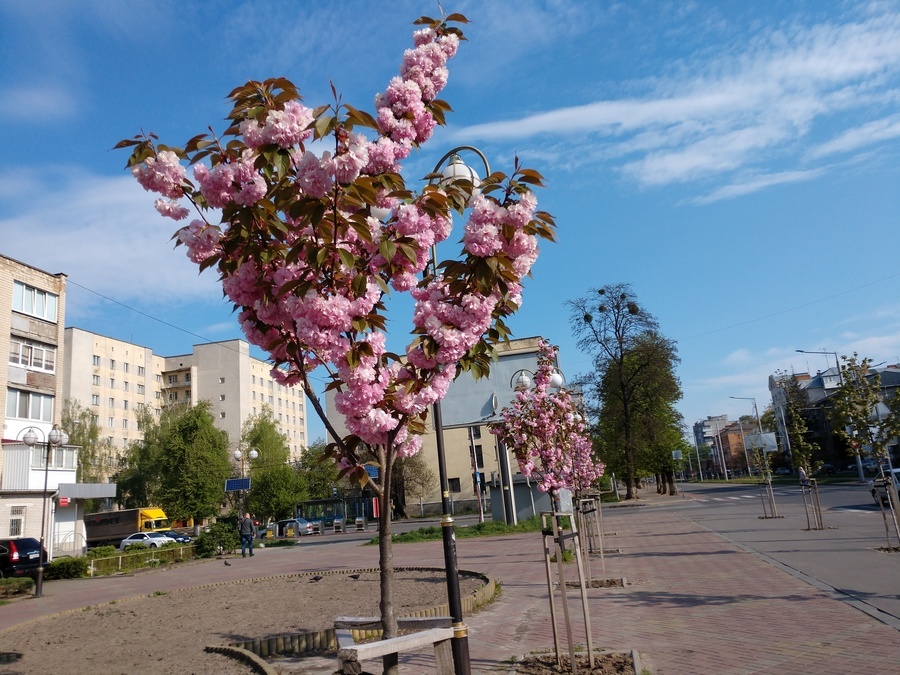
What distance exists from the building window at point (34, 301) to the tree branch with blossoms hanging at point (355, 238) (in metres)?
36.6

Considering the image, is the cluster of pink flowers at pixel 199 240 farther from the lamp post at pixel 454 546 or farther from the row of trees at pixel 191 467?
the row of trees at pixel 191 467

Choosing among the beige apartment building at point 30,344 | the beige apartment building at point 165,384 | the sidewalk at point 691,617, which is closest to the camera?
the sidewalk at point 691,617

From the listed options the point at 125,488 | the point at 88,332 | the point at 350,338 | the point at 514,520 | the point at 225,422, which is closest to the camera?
the point at 350,338

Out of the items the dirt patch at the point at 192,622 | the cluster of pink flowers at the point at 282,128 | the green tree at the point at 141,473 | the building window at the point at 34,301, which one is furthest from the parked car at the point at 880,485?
the green tree at the point at 141,473

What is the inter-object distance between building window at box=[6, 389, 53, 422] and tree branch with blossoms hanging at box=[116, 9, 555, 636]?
119ft

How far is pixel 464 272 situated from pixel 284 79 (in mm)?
1572

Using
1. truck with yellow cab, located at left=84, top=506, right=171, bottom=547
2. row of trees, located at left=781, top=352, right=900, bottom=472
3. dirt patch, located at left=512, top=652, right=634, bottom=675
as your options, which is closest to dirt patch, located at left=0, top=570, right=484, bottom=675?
dirt patch, located at left=512, top=652, right=634, bottom=675

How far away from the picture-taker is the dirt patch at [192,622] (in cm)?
777

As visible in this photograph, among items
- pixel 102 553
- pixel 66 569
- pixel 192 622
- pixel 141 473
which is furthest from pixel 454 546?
pixel 141 473

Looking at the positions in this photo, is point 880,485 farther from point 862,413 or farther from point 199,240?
point 199,240

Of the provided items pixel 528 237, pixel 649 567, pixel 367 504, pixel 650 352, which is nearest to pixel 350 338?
pixel 528 237

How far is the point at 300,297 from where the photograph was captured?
4.01m

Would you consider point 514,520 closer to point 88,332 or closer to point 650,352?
point 650,352

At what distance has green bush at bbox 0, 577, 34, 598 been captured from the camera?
60.4ft
